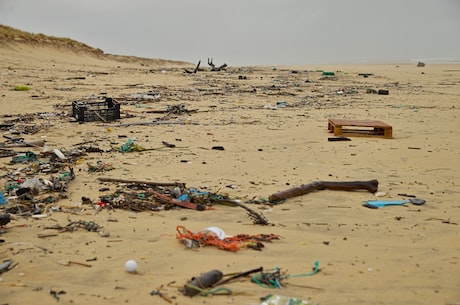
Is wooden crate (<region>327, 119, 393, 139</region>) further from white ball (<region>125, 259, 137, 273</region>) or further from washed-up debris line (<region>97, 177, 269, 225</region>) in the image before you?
white ball (<region>125, 259, 137, 273</region>)

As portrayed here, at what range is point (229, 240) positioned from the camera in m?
3.18

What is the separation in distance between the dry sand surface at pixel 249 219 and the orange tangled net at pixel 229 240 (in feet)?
0.17

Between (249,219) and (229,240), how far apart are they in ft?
1.72

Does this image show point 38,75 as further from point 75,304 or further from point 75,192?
point 75,304

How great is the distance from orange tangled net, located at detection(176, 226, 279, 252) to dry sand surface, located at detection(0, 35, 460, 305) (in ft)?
0.17

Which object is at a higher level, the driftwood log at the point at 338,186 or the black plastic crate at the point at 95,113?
the black plastic crate at the point at 95,113

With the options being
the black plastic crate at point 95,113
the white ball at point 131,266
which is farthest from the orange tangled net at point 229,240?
the black plastic crate at point 95,113

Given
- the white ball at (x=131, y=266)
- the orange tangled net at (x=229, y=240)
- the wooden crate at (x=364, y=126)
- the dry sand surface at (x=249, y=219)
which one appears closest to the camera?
the dry sand surface at (x=249, y=219)

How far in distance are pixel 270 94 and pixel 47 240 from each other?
433 inches

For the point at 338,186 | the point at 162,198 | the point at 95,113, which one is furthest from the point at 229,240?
the point at 95,113

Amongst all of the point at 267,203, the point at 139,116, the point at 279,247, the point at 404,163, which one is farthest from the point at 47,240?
the point at 139,116

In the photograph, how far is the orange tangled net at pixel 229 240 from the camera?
308cm

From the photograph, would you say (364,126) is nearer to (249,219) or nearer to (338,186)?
(338,186)

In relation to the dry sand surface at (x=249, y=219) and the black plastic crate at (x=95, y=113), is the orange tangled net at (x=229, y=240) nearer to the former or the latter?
the dry sand surface at (x=249, y=219)
